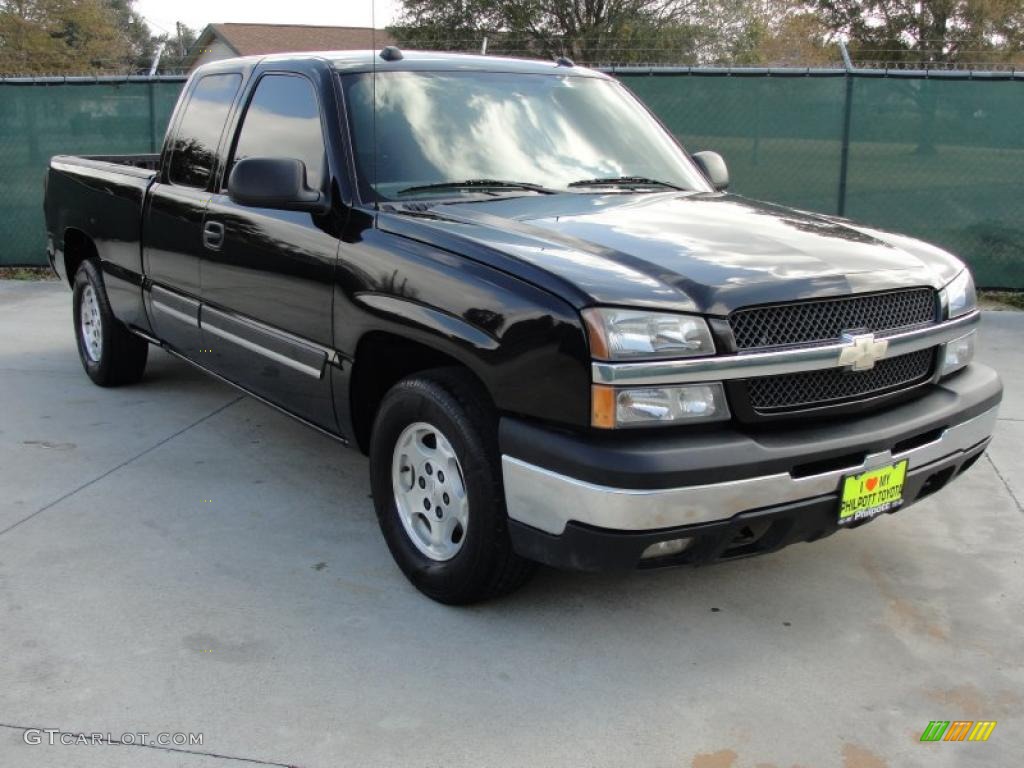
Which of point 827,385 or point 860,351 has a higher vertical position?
point 860,351

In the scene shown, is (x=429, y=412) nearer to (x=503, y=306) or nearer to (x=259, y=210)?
(x=503, y=306)

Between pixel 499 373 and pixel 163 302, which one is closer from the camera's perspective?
pixel 499 373

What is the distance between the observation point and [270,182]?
404cm

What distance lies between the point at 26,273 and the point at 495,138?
8538mm

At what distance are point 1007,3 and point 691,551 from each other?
110 ft

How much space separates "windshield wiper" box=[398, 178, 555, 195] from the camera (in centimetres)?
418

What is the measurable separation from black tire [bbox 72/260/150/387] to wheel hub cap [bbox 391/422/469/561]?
3099mm

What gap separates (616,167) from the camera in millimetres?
4684

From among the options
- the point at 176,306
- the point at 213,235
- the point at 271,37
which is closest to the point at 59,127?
the point at 176,306

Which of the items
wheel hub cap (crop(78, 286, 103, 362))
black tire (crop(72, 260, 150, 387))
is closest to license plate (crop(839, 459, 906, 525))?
black tire (crop(72, 260, 150, 387))

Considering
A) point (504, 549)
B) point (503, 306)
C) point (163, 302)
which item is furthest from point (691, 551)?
point (163, 302)

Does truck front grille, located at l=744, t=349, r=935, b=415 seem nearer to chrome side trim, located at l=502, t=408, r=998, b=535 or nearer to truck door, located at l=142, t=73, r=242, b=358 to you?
chrome side trim, located at l=502, t=408, r=998, b=535

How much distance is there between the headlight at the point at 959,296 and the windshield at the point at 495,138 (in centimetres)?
124

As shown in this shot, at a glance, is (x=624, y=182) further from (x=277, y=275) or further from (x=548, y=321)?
(x=548, y=321)
